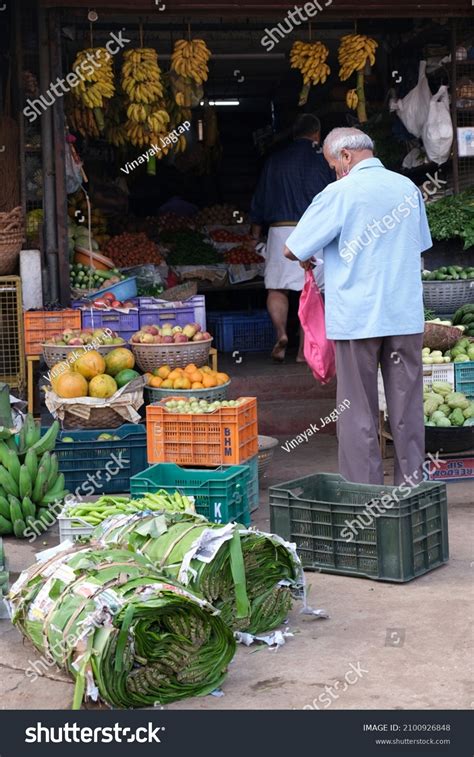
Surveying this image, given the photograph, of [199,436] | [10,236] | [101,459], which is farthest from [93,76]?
[199,436]

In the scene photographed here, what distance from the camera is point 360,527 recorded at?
5508 millimetres

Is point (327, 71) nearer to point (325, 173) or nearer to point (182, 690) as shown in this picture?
point (325, 173)

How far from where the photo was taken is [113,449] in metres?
7.37

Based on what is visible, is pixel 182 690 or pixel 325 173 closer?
pixel 182 690

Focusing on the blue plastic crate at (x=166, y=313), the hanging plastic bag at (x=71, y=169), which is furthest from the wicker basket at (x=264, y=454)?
the hanging plastic bag at (x=71, y=169)

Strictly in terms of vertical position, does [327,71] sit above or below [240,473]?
above

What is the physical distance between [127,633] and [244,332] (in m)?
6.96

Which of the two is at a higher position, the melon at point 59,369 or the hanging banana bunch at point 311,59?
the hanging banana bunch at point 311,59

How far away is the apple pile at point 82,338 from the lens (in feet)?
26.3

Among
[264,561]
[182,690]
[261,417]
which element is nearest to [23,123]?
[261,417]

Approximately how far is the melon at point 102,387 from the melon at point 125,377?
0.10 meters

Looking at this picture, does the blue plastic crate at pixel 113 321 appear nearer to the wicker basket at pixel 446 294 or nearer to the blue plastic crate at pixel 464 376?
the wicker basket at pixel 446 294

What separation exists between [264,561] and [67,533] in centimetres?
117

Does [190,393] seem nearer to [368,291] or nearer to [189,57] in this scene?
[368,291]
